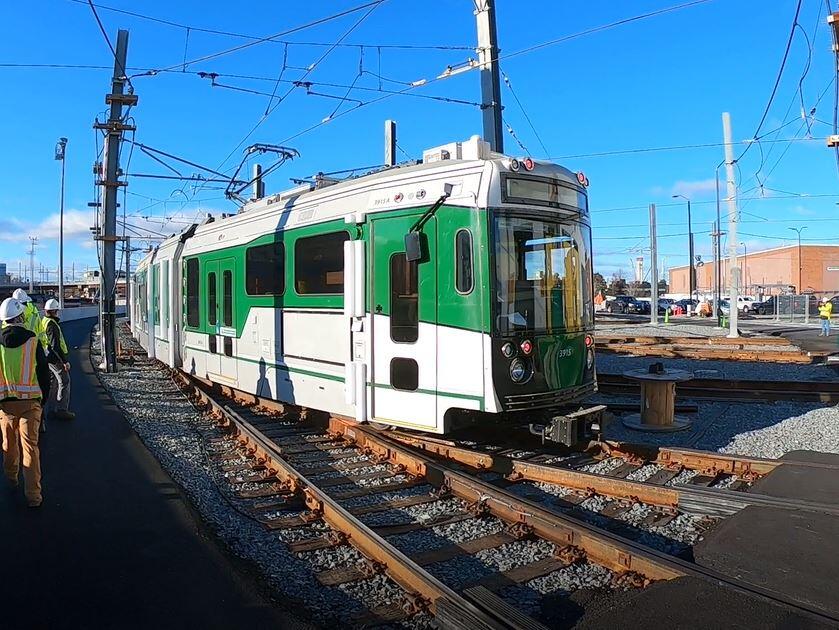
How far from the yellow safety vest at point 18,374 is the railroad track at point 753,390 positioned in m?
9.17

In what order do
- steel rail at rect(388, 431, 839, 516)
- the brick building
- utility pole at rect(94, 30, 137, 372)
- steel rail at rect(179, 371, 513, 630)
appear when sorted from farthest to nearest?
the brick building
utility pole at rect(94, 30, 137, 372)
steel rail at rect(388, 431, 839, 516)
steel rail at rect(179, 371, 513, 630)

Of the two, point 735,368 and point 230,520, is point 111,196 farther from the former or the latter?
point 735,368

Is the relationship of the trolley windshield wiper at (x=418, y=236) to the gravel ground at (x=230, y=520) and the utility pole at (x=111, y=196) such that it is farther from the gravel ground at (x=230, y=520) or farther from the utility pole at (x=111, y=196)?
the utility pole at (x=111, y=196)

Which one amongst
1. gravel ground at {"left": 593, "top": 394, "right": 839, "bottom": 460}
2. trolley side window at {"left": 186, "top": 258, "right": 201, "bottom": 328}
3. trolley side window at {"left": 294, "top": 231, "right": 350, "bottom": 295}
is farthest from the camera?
trolley side window at {"left": 186, "top": 258, "right": 201, "bottom": 328}

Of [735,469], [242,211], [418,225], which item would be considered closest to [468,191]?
[418,225]

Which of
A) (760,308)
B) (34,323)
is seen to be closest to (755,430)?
(34,323)

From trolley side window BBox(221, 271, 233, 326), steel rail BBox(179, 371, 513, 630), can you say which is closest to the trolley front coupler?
steel rail BBox(179, 371, 513, 630)

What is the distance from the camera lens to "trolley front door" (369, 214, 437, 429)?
276 inches

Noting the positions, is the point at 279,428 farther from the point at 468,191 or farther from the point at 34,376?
the point at 468,191

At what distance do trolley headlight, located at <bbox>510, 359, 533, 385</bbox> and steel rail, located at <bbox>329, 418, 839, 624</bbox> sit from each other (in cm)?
111

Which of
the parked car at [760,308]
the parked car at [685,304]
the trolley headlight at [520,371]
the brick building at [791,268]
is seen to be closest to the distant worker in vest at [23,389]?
the trolley headlight at [520,371]

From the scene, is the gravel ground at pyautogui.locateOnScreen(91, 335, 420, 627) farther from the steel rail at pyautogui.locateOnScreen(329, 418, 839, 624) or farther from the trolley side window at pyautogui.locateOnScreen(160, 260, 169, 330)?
the trolley side window at pyautogui.locateOnScreen(160, 260, 169, 330)

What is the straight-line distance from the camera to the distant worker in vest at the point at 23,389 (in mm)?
6191

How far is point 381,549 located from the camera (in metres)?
4.80
